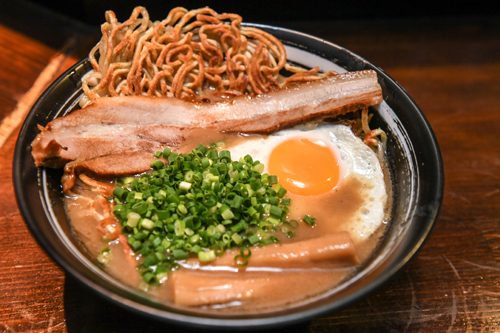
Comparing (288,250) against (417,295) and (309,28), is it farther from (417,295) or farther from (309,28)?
(309,28)

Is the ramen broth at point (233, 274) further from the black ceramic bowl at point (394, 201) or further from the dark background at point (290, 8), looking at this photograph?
the dark background at point (290, 8)

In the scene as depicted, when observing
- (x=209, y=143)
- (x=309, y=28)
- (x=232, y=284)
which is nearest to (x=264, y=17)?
(x=309, y=28)

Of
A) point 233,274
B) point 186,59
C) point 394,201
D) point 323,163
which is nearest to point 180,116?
point 186,59

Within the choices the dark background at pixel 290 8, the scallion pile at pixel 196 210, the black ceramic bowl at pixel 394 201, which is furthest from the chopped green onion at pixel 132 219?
the dark background at pixel 290 8

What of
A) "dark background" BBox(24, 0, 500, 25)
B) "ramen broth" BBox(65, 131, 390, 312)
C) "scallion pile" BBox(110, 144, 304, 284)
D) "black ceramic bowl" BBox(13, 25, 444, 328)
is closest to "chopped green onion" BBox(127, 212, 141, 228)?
"scallion pile" BBox(110, 144, 304, 284)

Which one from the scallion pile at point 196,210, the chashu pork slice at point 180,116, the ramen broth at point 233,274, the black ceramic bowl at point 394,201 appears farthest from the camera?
the chashu pork slice at point 180,116

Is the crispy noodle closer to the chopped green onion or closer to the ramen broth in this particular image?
the ramen broth
